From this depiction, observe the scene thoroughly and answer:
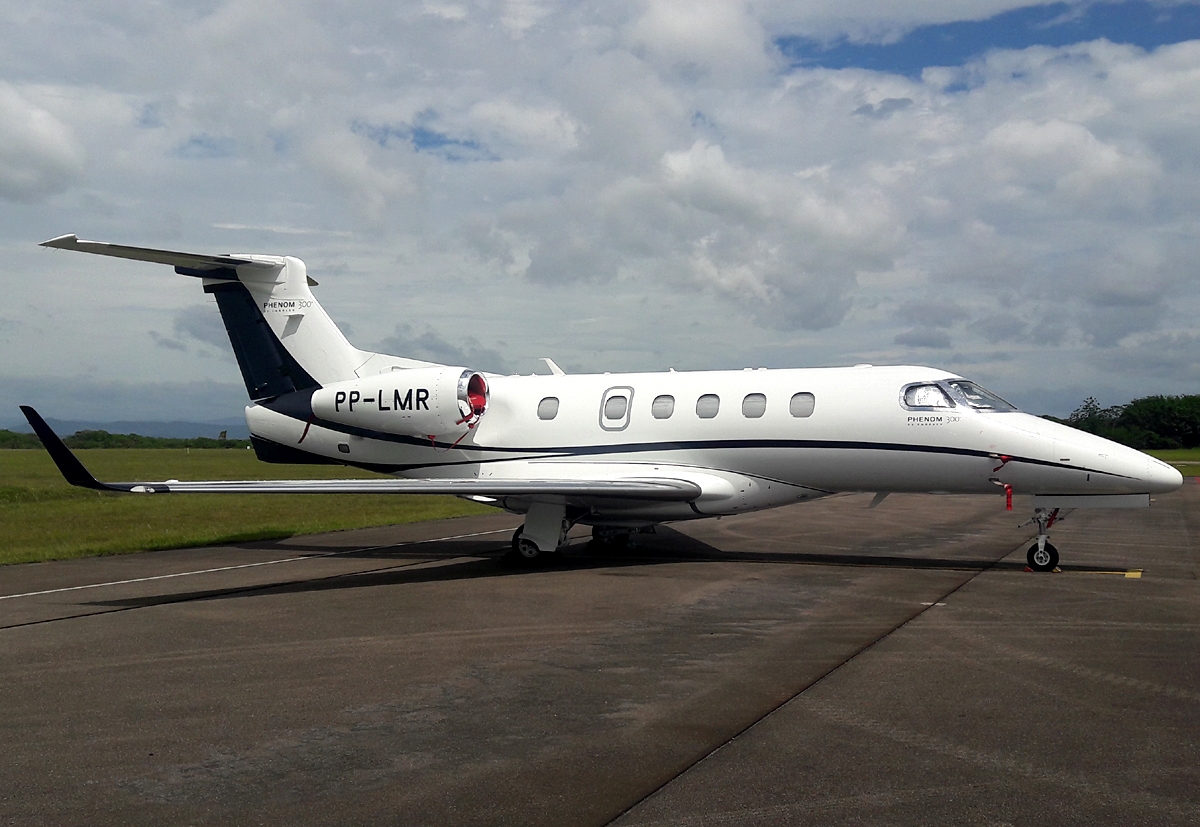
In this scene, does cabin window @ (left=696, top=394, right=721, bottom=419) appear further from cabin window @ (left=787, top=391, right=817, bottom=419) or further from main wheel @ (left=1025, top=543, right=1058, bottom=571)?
main wheel @ (left=1025, top=543, right=1058, bottom=571)

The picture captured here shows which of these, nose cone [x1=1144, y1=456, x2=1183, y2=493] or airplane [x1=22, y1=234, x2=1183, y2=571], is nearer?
nose cone [x1=1144, y1=456, x2=1183, y2=493]

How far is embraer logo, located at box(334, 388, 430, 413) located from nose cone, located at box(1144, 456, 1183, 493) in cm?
1049

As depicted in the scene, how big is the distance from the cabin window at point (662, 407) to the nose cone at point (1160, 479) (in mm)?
6512

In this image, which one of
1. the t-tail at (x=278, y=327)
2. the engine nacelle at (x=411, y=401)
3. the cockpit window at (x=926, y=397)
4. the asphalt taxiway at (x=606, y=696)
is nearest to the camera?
the asphalt taxiway at (x=606, y=696)

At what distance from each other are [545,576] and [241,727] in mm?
7209

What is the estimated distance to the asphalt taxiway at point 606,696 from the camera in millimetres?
5102

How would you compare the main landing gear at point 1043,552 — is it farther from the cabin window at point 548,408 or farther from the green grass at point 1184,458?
the green grass at point 1184,458

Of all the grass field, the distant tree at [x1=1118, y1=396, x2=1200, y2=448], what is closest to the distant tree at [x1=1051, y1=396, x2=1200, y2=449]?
the distant tree at [x1=1118, y1=396, x2=1200, y2=448]

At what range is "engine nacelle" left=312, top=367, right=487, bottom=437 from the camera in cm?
1627

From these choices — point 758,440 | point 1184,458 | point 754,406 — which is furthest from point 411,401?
point 1184,458

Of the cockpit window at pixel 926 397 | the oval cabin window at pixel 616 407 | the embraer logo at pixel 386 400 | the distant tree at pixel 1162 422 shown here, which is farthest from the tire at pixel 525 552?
the distant tree at pixel 1162 422

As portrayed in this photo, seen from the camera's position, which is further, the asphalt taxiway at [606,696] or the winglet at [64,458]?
the winglet at [64,458]

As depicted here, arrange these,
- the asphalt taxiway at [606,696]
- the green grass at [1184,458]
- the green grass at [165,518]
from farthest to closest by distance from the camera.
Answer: the green grass at [1184,458] < the green grass at [165,518] < the asphalt taxiway at [606,696]

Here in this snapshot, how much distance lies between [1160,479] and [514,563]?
8.77 m
